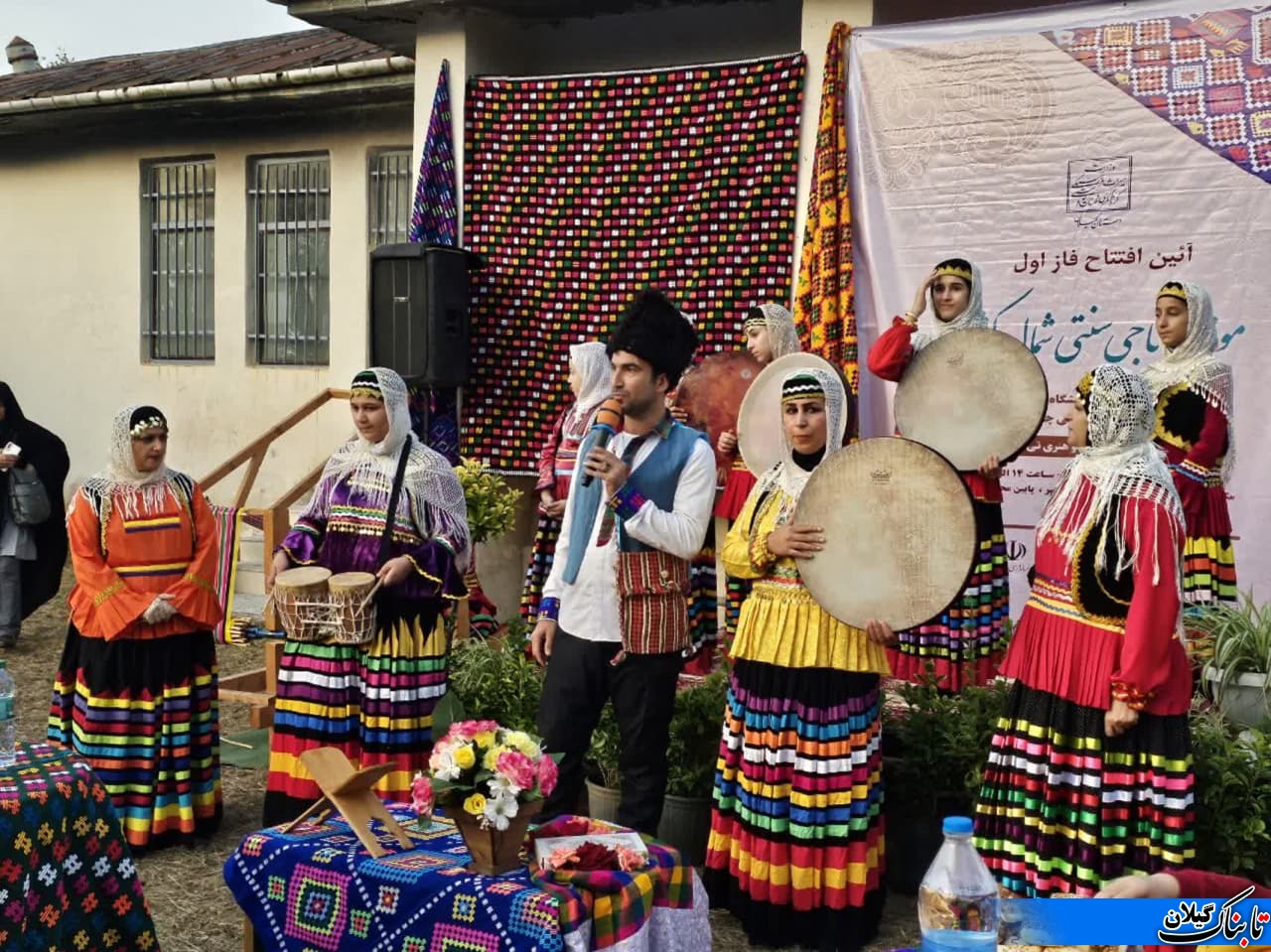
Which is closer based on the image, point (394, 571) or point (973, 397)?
point (394, 571)

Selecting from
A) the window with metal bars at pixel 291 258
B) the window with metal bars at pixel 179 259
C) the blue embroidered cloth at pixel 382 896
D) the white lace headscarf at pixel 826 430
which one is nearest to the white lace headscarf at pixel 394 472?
the white lace headscarf at pixel 826 430

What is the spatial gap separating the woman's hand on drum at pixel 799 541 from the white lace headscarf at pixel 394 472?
54.3 inches

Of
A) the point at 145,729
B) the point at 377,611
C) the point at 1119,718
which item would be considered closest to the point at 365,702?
the point at 377,611

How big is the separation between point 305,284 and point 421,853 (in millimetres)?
8121

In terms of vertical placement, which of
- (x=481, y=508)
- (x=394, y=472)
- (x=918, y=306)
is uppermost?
(x=918, y=306)

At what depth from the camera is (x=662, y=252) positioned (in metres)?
8.29

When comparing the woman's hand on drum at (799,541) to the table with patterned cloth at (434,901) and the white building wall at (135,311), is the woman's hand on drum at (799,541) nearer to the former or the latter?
the table with patterned cloth at (434,901)

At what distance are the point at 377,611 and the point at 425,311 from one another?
362 cm

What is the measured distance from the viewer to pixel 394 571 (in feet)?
16.8

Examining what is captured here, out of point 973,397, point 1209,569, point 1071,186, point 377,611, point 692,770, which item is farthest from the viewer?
point 1071,186

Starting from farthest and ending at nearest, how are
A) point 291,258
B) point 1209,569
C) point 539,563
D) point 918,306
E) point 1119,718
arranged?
point 291,258 < point 539,563 < point 918,306 < point 1209,569 < point 1119,718

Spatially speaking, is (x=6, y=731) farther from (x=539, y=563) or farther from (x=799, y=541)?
(x=539, y=563)

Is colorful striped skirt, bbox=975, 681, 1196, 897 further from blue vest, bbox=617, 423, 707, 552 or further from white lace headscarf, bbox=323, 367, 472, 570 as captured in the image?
white lace headscarf, bbox=323, 367, 472, 570

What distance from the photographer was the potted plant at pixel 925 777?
16.6ft
